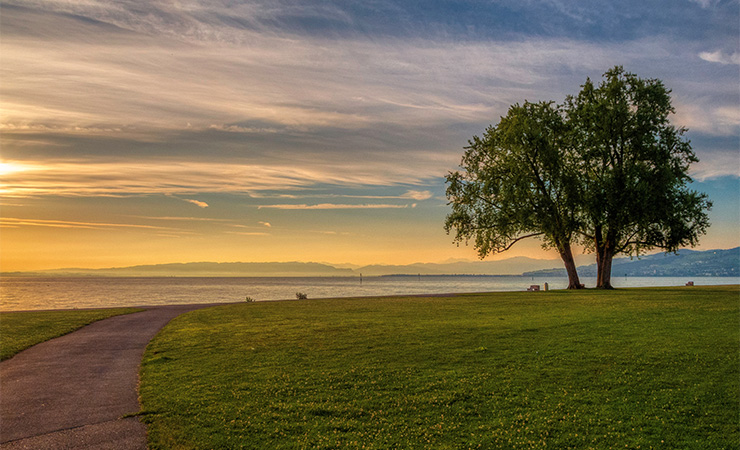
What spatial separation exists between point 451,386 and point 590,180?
4313cm

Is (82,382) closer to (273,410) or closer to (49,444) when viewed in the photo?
(49,444)

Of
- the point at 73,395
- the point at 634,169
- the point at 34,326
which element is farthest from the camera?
the point at 634,169

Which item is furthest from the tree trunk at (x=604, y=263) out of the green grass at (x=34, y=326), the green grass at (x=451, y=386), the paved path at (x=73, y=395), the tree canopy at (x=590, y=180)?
the paved path at (x=73, y=395)

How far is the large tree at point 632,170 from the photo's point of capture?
4647cm

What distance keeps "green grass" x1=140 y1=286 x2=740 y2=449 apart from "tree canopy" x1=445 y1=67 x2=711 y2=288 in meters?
24.9

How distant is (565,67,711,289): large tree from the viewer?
152 feet

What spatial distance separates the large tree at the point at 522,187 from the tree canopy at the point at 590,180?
11 centimetres

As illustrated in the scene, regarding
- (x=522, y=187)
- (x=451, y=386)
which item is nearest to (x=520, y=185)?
(x=522, y=187)

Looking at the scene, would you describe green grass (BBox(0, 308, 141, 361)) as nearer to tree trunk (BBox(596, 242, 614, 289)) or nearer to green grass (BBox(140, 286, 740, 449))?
green grass (BBox(140, 286, 740, 449))

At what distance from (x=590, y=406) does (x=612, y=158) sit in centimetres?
4506

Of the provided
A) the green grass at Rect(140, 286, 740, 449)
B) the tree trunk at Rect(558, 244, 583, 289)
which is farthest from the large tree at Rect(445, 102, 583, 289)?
the green grass at Rect(140, 286, 740, 449)

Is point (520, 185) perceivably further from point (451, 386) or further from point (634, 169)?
point (451, 386)

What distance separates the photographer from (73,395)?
520 inches

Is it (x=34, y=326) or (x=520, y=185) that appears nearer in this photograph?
(x=34, y=326)
